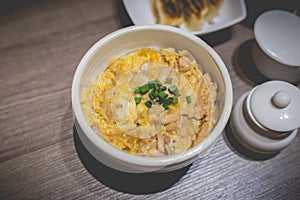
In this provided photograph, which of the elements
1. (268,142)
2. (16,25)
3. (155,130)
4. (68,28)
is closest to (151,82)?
(155,130)

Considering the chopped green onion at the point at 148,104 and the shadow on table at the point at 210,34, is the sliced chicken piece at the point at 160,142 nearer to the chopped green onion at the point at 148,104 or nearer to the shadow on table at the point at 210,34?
the chopped green onion at the point at 148,104

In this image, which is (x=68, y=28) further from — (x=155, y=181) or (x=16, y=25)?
(x=155, y=181)

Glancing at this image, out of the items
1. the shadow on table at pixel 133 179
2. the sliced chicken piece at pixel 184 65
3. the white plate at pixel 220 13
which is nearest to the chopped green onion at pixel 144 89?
the sliced chicken piece at pixel 184 65

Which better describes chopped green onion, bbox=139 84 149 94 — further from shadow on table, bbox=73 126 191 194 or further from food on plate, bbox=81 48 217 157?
shadow on table, bbox=73 126 191 194

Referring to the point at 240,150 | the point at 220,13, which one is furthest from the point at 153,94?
the point at 220,13

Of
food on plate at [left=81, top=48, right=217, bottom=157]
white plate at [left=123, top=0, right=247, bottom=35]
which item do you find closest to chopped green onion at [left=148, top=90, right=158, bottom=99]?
food on plate at [left=81, top=48, right=217, bottom=157]

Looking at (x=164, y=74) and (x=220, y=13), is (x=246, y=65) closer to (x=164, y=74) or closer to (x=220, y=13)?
(x=220, y=13)
